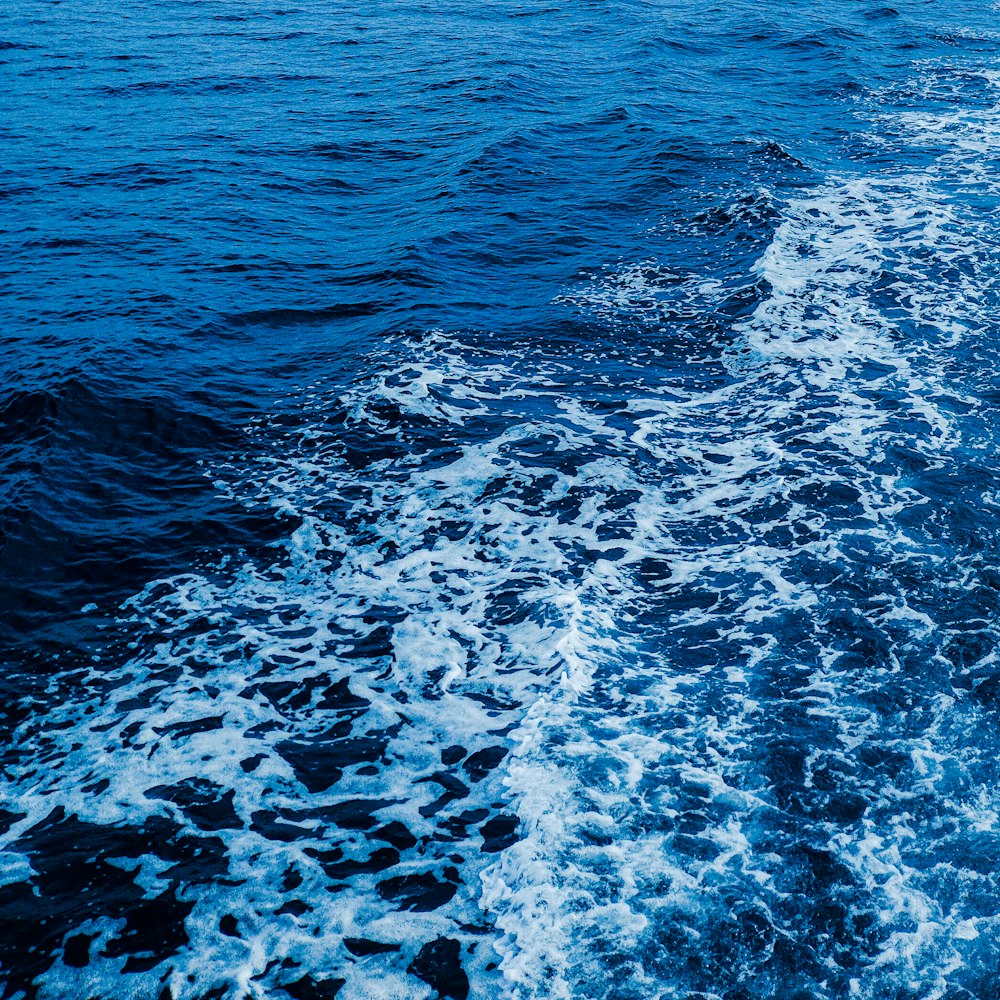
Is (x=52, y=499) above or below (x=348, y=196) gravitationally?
below

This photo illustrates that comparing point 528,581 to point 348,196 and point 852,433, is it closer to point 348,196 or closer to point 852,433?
point 852,433

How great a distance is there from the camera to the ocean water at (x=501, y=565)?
829cm

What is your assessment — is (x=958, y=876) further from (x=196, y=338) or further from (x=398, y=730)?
(x=196, y=338)

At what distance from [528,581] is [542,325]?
716cm

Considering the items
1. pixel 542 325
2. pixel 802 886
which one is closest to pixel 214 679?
pixel 802 886

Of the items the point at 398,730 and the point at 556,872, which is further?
the point at 398,730

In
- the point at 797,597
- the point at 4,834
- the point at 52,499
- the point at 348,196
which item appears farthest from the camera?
the point at 348,196

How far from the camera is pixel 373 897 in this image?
28.0 feet

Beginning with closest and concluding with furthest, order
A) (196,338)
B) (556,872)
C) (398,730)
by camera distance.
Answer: (556,872)
(398,730)
(196,338)

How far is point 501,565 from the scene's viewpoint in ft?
40.9

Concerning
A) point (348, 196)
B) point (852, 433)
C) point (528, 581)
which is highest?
point (348, 196)

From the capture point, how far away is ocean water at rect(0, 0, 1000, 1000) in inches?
326

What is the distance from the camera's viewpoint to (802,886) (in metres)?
8.41

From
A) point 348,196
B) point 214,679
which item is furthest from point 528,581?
point 348,196
